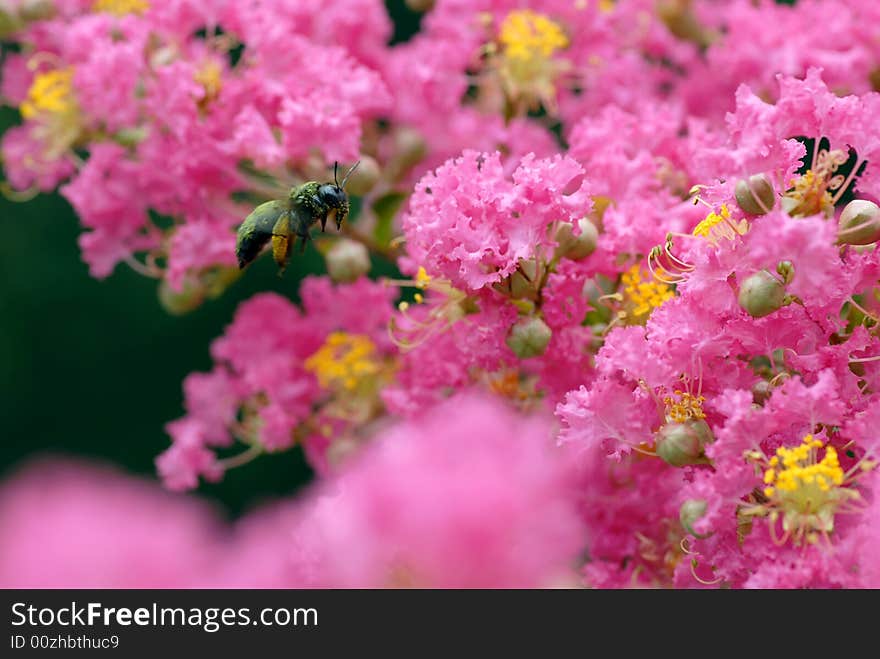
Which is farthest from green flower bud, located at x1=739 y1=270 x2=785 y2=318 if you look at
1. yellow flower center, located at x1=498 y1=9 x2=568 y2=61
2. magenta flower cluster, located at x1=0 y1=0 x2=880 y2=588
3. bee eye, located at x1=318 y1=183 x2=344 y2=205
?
yellow flower center, located at x1=498 y1=9 x2=568 y2=61

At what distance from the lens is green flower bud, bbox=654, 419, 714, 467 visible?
1.82 feet

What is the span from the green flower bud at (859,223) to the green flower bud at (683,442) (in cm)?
11

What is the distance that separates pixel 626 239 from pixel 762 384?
Result: 0.42ft

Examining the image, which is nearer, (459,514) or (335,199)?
(459,514)

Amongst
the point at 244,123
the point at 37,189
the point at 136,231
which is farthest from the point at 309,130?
the point at 37,189

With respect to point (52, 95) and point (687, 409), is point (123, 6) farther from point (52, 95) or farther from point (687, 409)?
point (687, 409)

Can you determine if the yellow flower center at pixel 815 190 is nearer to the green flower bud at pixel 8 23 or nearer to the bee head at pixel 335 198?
the bee head at pixel 335 198

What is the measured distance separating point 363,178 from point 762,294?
32cm

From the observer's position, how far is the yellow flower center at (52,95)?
841 mm

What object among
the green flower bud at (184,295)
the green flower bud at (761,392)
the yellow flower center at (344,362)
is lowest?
the yellow flower center at (344,362)

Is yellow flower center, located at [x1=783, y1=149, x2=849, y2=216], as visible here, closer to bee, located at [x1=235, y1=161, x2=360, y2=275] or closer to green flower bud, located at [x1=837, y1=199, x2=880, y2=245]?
green flower bud, located at [x1=837, y1=199, x2=880, y2=245]

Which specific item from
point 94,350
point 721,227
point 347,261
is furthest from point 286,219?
point 94,350

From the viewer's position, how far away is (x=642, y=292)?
0.64 meters

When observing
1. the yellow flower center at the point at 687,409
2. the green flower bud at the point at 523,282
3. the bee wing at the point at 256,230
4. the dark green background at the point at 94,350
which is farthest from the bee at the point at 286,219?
the dark green background at the point at 94,350
